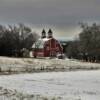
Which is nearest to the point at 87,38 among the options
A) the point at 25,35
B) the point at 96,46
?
the point at 96,46

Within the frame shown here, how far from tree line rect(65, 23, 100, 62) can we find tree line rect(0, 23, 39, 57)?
18.8 meters

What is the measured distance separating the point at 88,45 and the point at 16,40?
24790 millimetres

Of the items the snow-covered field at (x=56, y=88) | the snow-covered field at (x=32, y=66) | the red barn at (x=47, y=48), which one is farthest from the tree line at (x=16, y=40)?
the snow-covered field at (x=56, y=88)

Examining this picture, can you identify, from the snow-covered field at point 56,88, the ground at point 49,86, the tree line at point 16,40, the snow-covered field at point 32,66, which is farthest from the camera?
the tree line at point 16,40


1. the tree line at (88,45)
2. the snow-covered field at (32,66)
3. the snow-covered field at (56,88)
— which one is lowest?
the snow-covered field at (56,88)

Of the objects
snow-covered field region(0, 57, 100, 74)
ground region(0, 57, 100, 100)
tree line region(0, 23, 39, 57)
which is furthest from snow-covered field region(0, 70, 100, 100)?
tree line region(0, 23, 39, 57)

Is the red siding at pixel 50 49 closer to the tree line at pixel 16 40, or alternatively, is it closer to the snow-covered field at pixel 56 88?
the tree line at pixel 16 40

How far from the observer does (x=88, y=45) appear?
126m

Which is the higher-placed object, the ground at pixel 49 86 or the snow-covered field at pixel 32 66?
the snow-covered field at pixel 32 66

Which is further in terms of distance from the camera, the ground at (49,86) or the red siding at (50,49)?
the red siding at (50,49)

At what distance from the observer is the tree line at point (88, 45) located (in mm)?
122488

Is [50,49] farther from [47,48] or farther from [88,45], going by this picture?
[88,45]

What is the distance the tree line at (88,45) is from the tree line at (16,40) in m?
18.8

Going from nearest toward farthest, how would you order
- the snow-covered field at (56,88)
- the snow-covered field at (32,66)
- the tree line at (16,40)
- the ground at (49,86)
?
the ground at (49,86) < the snow-covered field at (56,88) < the snow-covered field at (32,66) < the tree line at (16,40)
